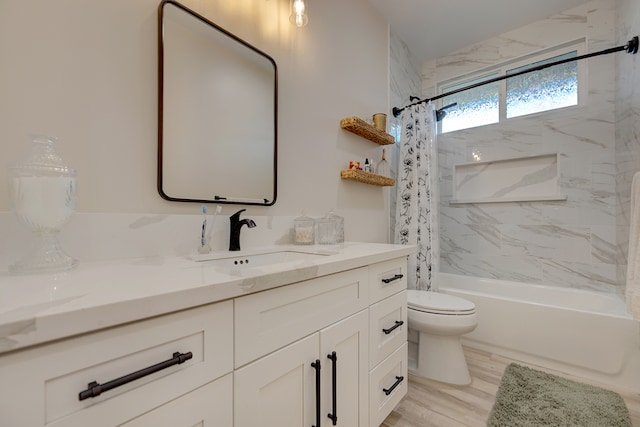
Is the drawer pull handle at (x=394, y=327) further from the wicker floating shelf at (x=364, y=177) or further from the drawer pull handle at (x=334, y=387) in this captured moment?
the wicker floating shelf at (x=364, y=177)

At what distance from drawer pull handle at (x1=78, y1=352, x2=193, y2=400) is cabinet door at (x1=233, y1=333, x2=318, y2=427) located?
158mm

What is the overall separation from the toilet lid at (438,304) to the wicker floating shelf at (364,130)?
3.94 feet

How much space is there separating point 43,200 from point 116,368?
1.68 feet

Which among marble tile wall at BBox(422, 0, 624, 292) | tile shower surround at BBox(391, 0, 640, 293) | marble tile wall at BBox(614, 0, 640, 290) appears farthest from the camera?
marble tile wall at BBox(422, 0, 624, 292)

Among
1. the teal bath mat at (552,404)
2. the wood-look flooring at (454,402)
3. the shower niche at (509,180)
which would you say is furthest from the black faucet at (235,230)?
the shower niche at (509,180)

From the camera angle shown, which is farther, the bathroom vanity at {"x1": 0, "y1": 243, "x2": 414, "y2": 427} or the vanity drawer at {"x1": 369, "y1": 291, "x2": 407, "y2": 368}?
the vanity drawer at {"x1": 369, "y1": 291, "x2": 407, "y2": 368}

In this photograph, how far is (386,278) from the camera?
4.25 feet

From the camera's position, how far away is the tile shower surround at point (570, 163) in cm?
208

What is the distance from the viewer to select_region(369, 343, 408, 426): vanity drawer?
1177 millimetres

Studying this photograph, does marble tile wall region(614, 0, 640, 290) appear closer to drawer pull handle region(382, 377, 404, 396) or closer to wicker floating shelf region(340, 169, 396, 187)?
wicker floating shelf region(340, 169, 396, 187)

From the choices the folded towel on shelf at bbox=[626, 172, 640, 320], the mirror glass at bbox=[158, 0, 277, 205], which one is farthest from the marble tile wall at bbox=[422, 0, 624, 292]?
the mirror glass at bbox=[158, 0, 277, 205]

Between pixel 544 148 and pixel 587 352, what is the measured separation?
1.63 m

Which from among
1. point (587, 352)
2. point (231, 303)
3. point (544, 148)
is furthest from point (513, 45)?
point (231, 303)

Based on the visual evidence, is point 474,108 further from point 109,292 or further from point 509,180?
point 109,292
